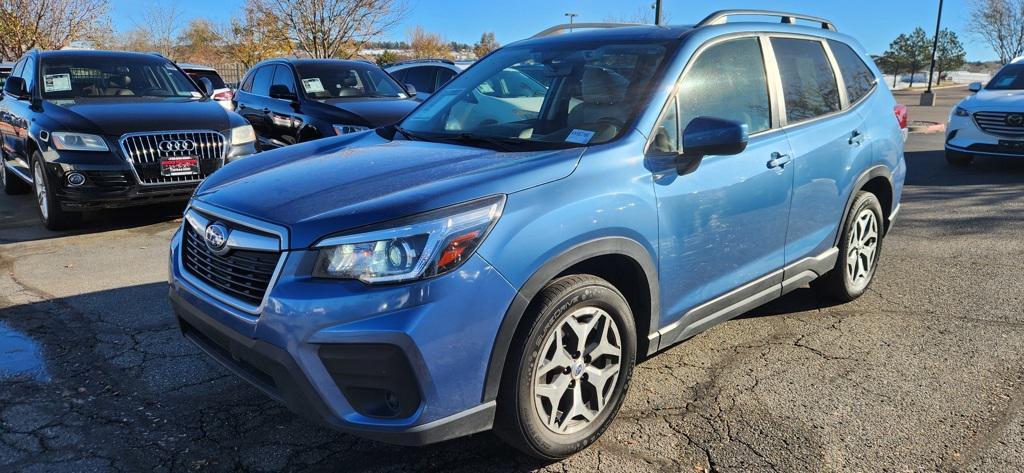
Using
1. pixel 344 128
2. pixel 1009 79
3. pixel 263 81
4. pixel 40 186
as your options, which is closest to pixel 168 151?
pixel 40 186

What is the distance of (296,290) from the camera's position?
7.47 ft

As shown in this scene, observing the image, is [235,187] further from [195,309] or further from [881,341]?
[881,341]

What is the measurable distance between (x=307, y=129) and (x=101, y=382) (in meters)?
5.10

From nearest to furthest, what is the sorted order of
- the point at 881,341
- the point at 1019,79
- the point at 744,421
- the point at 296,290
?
the point at 296,290, the point at 744,421, the point at 881,341, the point at 1019,79

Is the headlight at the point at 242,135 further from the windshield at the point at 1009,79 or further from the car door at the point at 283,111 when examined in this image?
the windshield at the point at 1009,79

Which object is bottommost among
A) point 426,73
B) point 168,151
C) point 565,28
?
point 168,151

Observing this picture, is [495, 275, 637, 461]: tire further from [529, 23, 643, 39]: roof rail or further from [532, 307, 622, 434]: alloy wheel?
[529, 23, 643, 39]: roof rail

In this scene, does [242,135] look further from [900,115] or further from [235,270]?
[900,115]

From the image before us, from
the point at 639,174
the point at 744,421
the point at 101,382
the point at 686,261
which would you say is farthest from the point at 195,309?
the point at 744,421

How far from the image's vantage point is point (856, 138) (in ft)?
13.7

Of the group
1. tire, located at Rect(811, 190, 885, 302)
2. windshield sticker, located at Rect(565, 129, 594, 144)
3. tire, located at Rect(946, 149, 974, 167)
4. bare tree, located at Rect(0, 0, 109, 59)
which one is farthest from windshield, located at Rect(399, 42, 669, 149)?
bare tree, located at Rect(0, 0, 109, 59)

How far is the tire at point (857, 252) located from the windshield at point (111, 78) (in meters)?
6.68

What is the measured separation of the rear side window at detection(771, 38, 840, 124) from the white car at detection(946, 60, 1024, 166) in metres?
7.00

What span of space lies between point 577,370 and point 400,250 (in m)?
0.89
